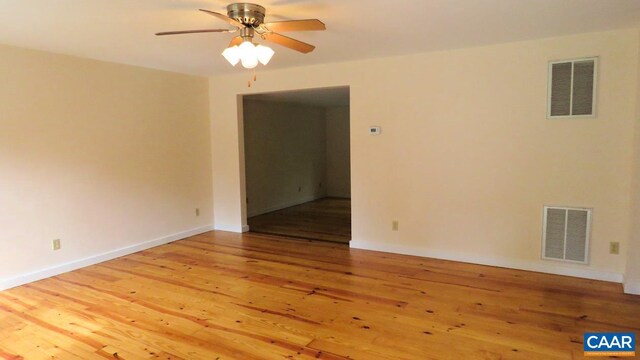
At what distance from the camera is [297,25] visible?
253 centimetres

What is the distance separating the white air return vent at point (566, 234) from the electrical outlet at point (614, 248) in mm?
175

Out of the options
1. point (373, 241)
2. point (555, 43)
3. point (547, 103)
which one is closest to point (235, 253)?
point (373, 241)

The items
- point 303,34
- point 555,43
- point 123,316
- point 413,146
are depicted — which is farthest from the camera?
point 413,146

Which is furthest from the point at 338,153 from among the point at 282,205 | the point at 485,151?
the point at 485,151

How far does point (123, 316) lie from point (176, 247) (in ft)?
6.47

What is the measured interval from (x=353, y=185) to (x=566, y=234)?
2.23 m

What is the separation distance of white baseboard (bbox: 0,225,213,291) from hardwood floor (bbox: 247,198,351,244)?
1108 mm

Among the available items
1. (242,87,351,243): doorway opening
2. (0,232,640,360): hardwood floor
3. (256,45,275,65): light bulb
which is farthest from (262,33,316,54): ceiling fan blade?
(242,87,351,243): doorway opening

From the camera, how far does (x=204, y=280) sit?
3764mm

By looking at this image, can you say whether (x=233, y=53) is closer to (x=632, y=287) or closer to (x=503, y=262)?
(x=503, y=262)

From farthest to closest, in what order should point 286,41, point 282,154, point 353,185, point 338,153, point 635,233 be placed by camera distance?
1. point 338,153
2. point 282,154
3. point 353,185
4. point 635,233
5. point 286,41

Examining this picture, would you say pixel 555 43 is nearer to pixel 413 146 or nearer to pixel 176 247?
pixel 413 146

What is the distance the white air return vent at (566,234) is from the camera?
3615 millimetres

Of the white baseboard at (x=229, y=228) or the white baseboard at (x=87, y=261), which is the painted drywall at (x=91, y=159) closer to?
the white baseboard at (x=87, y=261)
